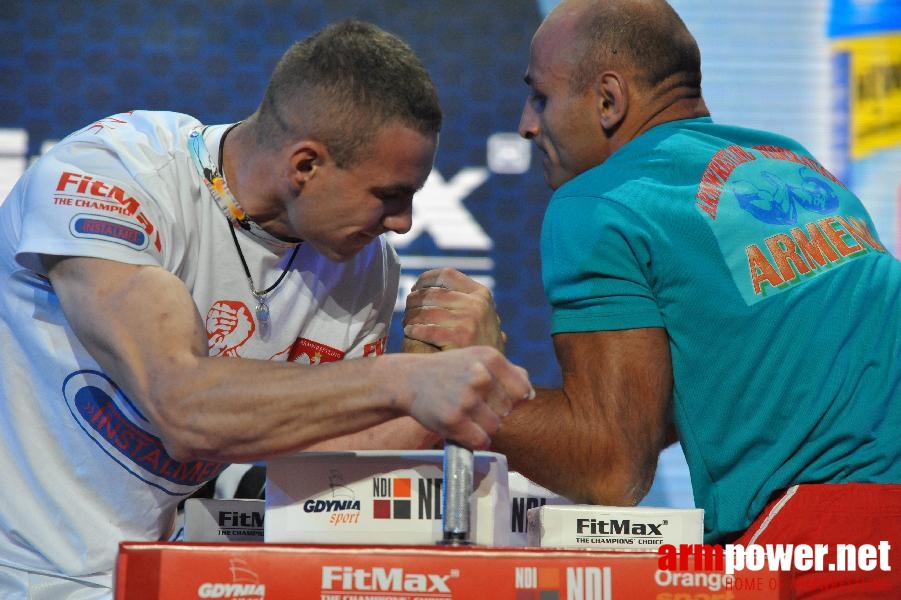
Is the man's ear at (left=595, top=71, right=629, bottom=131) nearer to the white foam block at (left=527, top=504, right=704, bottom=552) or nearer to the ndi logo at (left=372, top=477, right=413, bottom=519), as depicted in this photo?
the white foam block at (left=527, top=504, right=704, bottom=552)

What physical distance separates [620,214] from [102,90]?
7.89 feet

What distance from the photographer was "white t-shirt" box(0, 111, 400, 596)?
150 cm

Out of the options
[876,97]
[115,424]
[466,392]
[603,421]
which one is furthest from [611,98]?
[876,97]

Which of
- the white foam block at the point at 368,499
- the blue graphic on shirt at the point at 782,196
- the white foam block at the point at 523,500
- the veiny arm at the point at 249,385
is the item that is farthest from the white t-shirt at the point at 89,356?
the blue graphic on shirt at the point at 782,196

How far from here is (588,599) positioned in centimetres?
106

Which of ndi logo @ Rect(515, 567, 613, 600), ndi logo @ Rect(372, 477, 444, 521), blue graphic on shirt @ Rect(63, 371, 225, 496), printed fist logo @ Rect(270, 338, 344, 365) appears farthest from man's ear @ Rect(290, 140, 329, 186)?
ndi logo @ Rect(515, 567, 613, 600)

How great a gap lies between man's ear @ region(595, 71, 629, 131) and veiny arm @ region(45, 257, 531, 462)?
81 cm

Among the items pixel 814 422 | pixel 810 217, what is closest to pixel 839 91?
pixel 810 217

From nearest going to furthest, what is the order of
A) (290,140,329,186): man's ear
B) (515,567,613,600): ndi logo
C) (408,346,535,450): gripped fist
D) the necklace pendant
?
(515,567,613,600): ndi logo → (408,346,535,450): gripped fist → (290,140,329,186): man's ear → the necklace pendant

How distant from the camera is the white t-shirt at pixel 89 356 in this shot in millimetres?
1501

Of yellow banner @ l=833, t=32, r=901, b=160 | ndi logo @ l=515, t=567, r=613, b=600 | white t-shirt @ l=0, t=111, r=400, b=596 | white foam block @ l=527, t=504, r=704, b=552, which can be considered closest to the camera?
ndi logo @ l=515, t=567, r=613, b=600

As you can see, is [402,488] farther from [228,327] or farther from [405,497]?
[228,327]

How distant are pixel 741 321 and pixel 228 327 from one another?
79 cm

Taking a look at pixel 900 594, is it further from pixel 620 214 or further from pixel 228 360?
pixel 228 360
